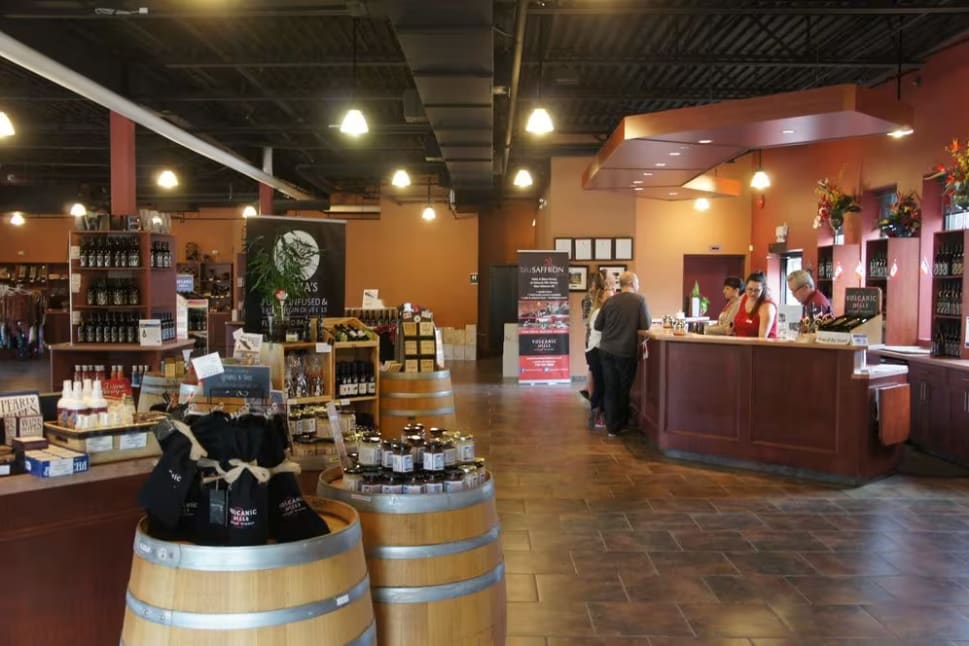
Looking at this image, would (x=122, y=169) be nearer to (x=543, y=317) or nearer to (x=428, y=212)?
(x=543, y=317)

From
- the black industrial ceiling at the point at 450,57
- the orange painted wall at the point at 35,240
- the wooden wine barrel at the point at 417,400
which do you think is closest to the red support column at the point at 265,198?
the black industrial ceiling at the point at 450,57

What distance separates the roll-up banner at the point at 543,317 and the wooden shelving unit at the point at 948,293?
5.81 meters

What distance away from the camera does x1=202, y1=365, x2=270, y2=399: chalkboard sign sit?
323cm

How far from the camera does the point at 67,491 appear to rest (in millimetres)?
2613

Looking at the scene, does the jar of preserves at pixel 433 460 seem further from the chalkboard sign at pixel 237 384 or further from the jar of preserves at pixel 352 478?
the chalkboard sign at pixel 237 384

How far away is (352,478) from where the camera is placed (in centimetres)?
258

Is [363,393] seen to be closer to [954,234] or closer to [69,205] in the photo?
[954,234]

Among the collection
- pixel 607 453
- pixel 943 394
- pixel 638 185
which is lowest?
pixel 607 453

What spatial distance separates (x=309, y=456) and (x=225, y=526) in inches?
50.7

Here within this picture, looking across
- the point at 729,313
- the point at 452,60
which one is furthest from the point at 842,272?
the point at 452,60

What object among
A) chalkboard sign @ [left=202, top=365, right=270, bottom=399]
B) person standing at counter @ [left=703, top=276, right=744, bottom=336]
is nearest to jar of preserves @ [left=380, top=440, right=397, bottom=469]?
chalkboard sign @ [left=202, top=365, right=270, bottom=399]

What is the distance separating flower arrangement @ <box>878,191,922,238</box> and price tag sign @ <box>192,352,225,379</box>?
772 cm

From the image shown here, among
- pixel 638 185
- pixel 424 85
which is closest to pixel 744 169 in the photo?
pixel 638 185

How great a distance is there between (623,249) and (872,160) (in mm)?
4389
